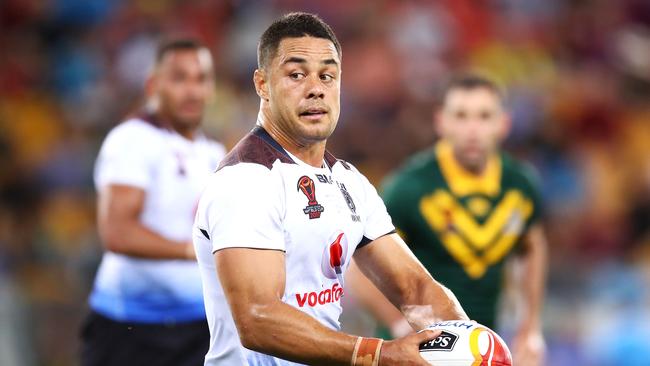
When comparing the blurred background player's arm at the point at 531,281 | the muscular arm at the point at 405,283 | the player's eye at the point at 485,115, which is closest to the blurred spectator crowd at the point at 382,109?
the blurred background player's arm at the point at 531,281

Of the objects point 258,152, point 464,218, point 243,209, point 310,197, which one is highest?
point 464,218

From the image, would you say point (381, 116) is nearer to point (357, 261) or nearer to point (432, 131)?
point (432, 131)

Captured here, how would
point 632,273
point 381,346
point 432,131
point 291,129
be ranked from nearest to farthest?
point 381,346 → point 291,129 → point 632,273 → point 432,131

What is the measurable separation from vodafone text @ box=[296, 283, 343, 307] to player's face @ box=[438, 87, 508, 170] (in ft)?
9.44

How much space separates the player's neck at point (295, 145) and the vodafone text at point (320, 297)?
1.55ft

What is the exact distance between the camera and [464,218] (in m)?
6.76

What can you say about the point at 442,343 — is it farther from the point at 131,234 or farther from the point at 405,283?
the point at 131,234

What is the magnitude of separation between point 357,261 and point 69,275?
7072 millimetres

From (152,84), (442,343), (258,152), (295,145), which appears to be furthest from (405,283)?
(152,84)

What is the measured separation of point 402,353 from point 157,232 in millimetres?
2859

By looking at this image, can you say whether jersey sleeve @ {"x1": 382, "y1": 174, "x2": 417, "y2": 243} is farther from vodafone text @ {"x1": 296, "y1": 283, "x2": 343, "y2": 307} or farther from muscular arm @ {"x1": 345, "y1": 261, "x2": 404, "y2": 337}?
vodafone text @ {"x1": 296, "y1": 283, "x2": 343, "y2": 307}

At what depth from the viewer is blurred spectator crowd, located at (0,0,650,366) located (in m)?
10.6

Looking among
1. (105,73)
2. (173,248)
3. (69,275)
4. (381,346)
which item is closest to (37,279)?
(69,275)

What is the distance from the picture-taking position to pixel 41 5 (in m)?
13.9
